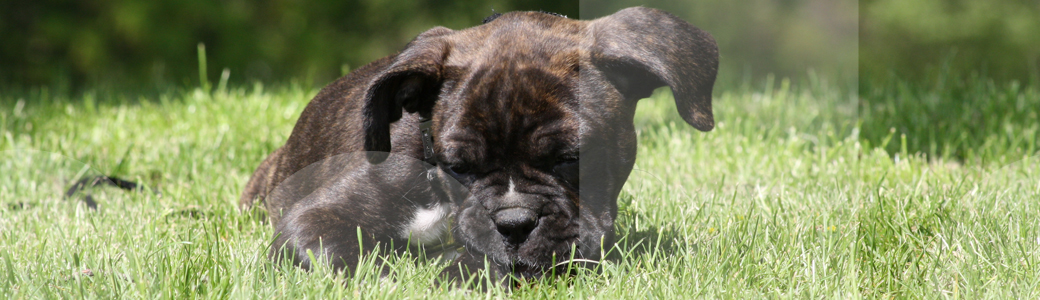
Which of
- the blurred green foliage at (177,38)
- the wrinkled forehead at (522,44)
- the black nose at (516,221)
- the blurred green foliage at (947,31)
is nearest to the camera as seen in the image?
the black nose at (516,221)

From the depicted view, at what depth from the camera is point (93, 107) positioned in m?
6.63

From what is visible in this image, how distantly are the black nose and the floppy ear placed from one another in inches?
25.0

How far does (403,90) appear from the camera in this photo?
3053mm

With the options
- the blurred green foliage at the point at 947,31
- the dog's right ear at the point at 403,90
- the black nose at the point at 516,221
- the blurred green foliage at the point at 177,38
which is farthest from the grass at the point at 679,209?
the blurred green foliage at the point at 947,31

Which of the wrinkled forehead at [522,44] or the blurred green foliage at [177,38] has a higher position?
the wrinkled forehead at [522,44]

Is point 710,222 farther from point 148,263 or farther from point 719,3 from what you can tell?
point 719,3

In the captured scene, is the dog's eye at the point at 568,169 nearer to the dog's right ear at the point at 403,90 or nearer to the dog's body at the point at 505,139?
the dog's body at the point at 505,139

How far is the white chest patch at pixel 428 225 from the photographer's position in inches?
124

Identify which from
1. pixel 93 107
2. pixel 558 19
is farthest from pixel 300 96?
pixel 558 19

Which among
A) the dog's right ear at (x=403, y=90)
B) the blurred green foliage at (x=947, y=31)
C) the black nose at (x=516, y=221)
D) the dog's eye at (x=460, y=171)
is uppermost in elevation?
the dog's right ear at (x=403, y=90)

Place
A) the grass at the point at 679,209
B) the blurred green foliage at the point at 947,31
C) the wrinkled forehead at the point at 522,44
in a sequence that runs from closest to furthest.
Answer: the grass at the point at 679,209
the wrinkled forehead at the point at 522,44
the blurred green foliage at the point at 947,31

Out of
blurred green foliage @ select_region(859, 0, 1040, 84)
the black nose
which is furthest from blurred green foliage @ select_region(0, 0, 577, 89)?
the black nose

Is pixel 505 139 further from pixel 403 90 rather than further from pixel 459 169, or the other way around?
pixel 403 90

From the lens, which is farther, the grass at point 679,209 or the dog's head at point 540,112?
the dog's head at point 540,112
